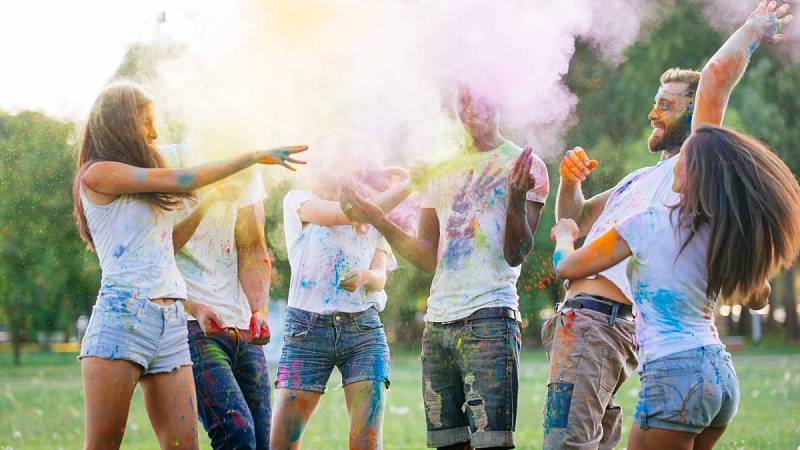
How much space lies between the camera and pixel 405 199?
5.34m

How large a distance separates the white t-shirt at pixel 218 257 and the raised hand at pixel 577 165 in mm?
1523

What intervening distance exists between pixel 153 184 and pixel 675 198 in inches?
84.0

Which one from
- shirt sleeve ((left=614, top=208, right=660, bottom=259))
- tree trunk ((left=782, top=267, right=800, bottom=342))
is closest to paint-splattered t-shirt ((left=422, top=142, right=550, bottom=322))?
shirt sleeve ((left=614, top=208, right=660, bottom=259))

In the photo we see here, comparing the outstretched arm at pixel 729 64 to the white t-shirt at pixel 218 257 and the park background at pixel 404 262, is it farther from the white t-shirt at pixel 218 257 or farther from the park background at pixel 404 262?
the white t-shirt at pixel 218 257

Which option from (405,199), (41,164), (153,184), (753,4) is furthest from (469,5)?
(41,164)

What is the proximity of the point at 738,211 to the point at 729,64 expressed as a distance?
966mm

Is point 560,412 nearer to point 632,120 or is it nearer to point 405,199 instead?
point 405,199

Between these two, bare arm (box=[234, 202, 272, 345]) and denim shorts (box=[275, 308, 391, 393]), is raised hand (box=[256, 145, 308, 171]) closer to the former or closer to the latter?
bare arm (box=[234, 202, 272, 345])

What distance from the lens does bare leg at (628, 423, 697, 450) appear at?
3.95m

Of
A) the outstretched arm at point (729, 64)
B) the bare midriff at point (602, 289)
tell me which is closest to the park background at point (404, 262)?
the bare midriff at point (602, 289)

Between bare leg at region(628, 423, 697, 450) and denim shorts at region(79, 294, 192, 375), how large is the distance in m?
1.93

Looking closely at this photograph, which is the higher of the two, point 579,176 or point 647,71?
point 647,71

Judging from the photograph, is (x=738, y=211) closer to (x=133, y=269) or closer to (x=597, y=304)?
(x=597, y=304)

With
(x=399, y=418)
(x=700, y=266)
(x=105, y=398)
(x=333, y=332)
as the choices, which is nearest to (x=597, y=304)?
(x=700, y=266)
